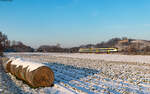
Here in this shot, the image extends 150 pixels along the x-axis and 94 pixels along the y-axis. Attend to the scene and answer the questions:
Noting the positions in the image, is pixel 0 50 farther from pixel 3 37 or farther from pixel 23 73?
pixel 23 73

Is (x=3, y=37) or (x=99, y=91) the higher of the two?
(x=3, y=37)

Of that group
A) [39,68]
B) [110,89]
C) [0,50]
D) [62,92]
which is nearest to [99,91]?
[110,89]

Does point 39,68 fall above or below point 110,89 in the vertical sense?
above

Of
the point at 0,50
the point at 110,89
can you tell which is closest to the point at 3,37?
the point at 0,50

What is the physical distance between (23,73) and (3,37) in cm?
5428

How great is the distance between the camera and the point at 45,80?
8.47 meters

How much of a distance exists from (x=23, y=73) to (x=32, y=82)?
1479 millimetres

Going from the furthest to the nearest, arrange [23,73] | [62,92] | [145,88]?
[23,73] < [145,88] < [62,92]

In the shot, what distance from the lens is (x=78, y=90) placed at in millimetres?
7434

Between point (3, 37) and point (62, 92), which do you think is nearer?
point (62, 92)

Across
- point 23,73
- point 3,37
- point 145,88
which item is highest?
point 3,37

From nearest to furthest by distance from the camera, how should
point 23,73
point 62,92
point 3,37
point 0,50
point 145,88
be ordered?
1. point 62,92
2. point 145,88
3. point 23,73
4. point 0,50
5. point 3,37

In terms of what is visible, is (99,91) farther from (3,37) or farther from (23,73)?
(3,37)

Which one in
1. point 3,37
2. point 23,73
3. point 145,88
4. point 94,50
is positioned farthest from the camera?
point 3,37
